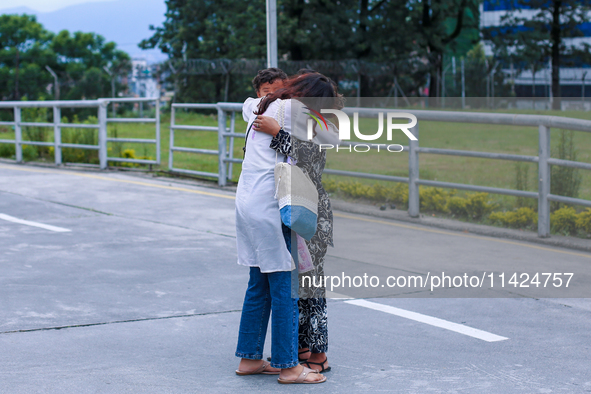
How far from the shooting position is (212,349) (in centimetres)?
440

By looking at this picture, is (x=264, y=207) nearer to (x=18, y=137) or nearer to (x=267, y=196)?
(x=267, y=196)

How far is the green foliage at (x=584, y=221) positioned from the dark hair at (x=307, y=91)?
4.74 meters

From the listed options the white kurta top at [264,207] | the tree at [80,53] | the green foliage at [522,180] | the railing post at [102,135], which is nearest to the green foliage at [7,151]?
the railing post at [102,135]

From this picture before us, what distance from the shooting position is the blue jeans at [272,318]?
12.6 feet

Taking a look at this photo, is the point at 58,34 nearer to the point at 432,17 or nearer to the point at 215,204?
the point at 432,17

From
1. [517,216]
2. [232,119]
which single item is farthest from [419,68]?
[517,216]

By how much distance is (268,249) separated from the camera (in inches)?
148

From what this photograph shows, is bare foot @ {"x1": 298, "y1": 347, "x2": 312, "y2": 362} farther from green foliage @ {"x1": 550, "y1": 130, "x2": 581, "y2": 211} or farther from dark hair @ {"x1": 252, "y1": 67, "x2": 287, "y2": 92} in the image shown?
green foliage @ {"x1": 550, "y1": 130, "x2": 581, "y2": 211}

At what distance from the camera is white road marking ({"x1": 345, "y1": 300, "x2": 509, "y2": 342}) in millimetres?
4695

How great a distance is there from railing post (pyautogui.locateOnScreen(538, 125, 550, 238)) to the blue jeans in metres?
4.47

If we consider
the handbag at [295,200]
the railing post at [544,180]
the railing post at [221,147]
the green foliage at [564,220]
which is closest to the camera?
the handbag at [295,200]

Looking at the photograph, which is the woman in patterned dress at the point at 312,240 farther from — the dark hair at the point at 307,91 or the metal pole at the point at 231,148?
the metal pole at the point at 231,148

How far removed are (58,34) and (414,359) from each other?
71.6m

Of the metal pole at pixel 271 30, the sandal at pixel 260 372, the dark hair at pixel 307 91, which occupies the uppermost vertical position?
the metal pole at pixel 271 30
